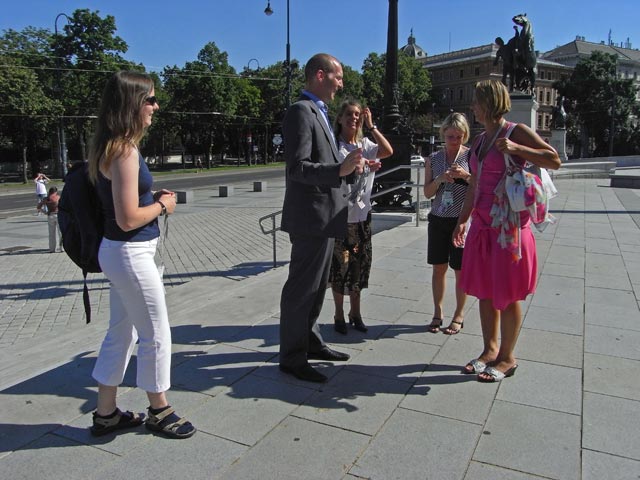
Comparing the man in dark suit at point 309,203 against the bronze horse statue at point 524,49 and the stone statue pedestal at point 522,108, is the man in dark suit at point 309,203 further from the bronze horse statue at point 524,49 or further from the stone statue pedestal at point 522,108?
the bronze horse statue at point 524,49

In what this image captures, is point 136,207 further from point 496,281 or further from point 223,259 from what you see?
point 223,259

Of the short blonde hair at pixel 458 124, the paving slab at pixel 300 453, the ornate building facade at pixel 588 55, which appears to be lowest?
the paving slab at pixel 300 453

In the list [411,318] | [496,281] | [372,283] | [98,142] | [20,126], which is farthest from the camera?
[20,126]

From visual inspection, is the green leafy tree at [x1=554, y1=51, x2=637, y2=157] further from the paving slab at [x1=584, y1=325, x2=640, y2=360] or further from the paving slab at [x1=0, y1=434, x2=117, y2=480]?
the paving slab at [x1=0, y1=434, x2=117, y2=480]

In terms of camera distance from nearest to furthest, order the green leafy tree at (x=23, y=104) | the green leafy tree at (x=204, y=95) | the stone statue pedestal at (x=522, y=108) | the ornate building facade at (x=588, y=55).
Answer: the stone statue pedestal at (x=522, y=108), the green leafy tree at (x=23, y=104), the green leafy tree at (x=204, y=95), the ornate building facade at (x=588, y=55)

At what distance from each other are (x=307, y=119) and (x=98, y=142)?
48.2 inches

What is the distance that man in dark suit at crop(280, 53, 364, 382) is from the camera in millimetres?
3219

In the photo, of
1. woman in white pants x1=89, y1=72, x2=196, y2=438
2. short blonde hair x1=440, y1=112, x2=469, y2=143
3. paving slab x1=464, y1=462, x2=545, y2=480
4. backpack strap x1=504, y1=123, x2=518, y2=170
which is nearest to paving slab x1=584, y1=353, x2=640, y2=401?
paving slab x1=464, y1=462, x2=545, y2=480

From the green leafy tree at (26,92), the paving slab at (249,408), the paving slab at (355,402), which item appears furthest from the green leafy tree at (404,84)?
the paving slab at (249,408)

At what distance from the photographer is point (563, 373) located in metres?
3.77

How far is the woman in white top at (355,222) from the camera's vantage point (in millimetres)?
4250

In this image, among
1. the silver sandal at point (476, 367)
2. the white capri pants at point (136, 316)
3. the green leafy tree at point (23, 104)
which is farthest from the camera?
the green leafy tree at point (23, 104)

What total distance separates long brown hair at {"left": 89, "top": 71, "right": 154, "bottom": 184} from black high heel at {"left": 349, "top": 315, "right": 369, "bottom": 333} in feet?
8.73

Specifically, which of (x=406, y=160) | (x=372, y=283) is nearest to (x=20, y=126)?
(x=406, y=160)
